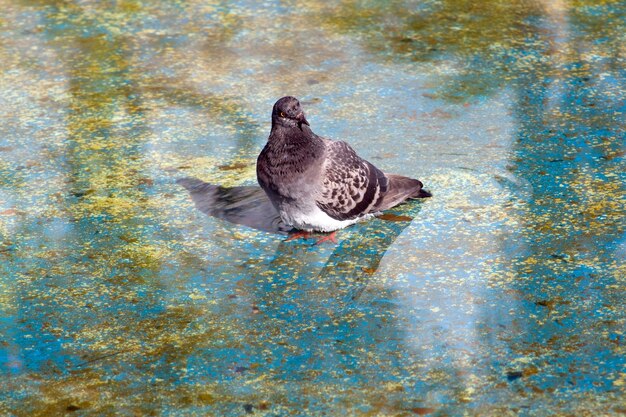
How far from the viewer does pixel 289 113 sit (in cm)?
494

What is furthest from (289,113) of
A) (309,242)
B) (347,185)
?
(309,242)

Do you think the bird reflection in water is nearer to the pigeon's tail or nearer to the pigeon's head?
the pigeon's tail

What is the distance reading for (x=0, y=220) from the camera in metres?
5.14

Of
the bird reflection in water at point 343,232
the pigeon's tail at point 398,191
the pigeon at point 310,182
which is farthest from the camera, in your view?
the pigeon's tail at point 398,191

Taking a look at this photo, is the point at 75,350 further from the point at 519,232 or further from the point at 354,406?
the point at 519,232

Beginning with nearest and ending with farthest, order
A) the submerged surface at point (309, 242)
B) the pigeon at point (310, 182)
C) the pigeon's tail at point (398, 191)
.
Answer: the submerged surface at point (309, 242) < the pigeon at point (310, 182) < the pigeon's tail at point (398, 191)

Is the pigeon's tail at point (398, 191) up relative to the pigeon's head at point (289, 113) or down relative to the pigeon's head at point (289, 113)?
down

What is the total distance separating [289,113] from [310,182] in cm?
36

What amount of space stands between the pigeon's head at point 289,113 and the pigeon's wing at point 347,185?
0.78 ft

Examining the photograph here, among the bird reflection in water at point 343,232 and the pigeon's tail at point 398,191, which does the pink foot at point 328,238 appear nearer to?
the bird reflection in water at point 343,232

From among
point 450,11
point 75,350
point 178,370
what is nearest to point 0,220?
point 75,350

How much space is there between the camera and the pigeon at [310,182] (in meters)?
4.90

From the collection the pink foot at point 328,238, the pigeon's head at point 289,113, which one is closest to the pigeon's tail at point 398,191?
the pink foot at point 328,238

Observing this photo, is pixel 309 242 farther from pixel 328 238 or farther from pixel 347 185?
pixel 347 185
